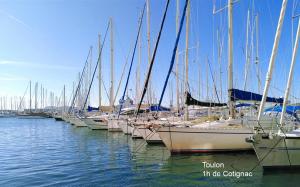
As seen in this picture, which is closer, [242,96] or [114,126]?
[242,96]

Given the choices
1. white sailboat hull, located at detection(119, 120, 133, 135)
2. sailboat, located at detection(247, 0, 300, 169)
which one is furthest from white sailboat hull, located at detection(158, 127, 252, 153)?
white sailboat hull, located at detection(119, 120, 133, 135)

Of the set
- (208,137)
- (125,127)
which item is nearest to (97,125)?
(125,127)

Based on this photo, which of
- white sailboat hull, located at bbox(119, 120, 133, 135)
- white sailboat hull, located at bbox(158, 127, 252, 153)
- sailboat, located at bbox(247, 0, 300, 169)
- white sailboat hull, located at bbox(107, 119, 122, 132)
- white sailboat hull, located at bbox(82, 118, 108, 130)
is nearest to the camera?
sailboat, located at bbox(247, 0, 300, 169)

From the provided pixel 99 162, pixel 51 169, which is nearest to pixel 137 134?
pixel 99 162

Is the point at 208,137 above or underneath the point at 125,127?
above

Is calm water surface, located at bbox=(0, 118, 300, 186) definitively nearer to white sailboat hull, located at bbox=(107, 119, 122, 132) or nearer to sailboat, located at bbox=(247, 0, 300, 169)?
sailboat, located at bbox=(247, 0, 300, 169)

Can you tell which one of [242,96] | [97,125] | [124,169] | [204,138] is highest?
[242,96]

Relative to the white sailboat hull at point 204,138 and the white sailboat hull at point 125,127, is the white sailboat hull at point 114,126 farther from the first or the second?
the white sailboat hull at point 204,138

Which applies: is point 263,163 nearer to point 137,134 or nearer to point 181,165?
point 181,165

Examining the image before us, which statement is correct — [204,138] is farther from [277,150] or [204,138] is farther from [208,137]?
[277,150]

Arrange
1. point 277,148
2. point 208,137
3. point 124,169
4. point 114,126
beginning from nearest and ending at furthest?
point 277,148
point 124,169
point 208,137
point 114,126

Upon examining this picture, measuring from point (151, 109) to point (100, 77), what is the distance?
49.7ft

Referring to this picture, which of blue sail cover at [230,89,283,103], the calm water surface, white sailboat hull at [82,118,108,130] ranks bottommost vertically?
the calm water surface

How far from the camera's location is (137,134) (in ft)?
85.8
